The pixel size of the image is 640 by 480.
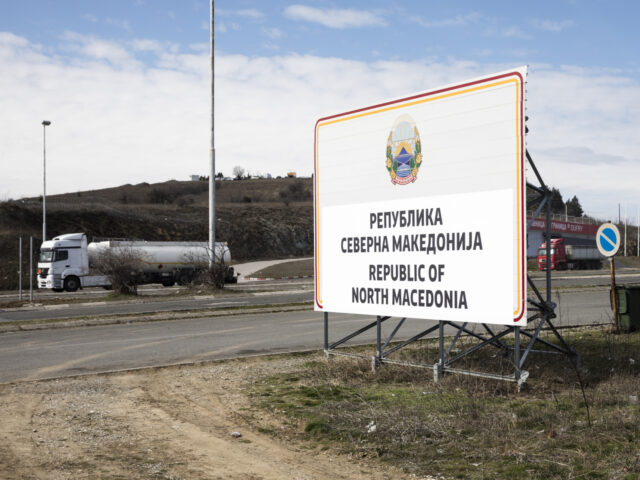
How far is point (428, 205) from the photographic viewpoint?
876cm

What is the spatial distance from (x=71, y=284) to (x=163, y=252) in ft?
19.5

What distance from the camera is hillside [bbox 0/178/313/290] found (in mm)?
58112

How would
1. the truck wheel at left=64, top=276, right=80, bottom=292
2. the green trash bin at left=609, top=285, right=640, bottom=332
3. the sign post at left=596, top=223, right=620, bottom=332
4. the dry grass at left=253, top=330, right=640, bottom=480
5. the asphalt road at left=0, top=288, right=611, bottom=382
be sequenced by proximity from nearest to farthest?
the dry grass at left=253, top=330, right=640, bottom=480, the asphalt road at left=0, top=288, right=611, bottom=382, the sign post at left=596, top=223, right=620, bottom=332, the green trash bin at left=609, top=285, right=640, bottom=332, the truck wheel at left=64, top=276, right=80, bottom=292

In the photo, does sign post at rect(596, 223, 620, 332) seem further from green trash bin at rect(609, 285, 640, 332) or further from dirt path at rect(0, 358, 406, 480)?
dirt path at rect(0, 358, 406, 480)

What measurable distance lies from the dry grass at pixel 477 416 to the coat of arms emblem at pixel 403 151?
2.89m

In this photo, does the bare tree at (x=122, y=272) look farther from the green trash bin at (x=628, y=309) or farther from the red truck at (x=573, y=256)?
the red truck at (x=573, y=256)

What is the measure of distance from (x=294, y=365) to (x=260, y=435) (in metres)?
3.92

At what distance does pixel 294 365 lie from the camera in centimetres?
1066

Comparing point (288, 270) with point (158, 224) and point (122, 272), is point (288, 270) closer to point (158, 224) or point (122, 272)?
point (122, 272)

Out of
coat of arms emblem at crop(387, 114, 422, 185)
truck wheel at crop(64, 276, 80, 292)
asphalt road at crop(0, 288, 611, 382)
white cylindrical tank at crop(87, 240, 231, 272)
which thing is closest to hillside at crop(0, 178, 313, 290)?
truck wheel at crop(64, 276, 80, 292)

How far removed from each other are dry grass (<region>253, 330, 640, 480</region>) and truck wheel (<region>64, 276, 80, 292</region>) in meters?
31.5

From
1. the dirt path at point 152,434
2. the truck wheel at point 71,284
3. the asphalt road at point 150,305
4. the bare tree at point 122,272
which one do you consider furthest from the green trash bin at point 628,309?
the truck wheel at point 71,284

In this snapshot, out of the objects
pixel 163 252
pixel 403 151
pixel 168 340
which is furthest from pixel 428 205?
pixel 163 252

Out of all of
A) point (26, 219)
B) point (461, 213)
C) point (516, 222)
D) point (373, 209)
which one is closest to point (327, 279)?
point (373, 209)
